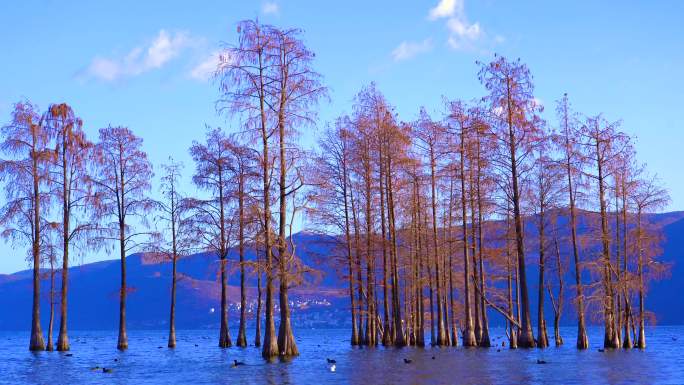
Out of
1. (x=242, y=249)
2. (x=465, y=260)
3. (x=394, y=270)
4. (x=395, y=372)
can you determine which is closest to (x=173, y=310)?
(x=242, y=249)

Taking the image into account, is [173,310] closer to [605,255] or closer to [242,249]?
[242,249]

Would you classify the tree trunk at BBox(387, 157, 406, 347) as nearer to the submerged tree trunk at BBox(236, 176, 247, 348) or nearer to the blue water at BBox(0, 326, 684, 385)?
the blue water at BBox(0, 326, 684, 385)

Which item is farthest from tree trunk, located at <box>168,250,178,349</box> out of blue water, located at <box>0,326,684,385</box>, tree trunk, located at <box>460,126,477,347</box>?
tree trunk, located at <box>460,126,477,347</box>

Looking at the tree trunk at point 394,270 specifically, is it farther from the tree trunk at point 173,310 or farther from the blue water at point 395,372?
the tree trunk at point 173,310

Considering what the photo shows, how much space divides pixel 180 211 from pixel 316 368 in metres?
25.5

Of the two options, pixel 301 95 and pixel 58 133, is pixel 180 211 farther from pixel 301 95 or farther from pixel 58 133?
pixel 301 95

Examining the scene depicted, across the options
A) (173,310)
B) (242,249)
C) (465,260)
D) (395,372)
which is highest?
(242,249)

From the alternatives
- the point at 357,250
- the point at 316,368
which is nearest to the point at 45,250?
the point at 357,250

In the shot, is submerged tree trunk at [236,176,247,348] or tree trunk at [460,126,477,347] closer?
submerged tree trunk at [236,176,247,348]

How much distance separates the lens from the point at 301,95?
39.7 meters

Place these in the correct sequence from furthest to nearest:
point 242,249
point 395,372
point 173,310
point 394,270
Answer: point 173,310, point 242,249, point 394,270, point 395,372

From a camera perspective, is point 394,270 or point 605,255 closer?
point 605,255

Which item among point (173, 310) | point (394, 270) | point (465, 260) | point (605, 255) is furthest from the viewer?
point (173, 310)

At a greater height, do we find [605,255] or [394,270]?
[605,255]
